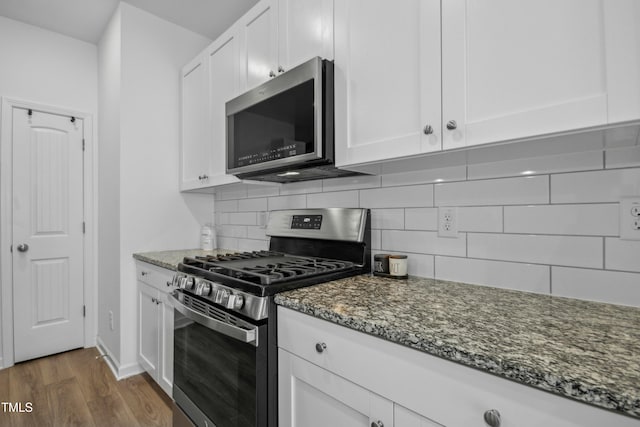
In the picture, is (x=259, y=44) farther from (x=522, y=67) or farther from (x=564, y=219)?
(x=564, y=219)

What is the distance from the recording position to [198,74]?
2.30 m

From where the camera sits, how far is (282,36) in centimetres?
157

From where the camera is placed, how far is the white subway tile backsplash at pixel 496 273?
1099mm

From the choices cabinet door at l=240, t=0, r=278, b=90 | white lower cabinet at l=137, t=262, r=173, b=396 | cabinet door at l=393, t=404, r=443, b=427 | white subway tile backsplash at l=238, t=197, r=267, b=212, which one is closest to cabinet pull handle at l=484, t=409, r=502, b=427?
cabinet door at l=393, t=404, r=443, b=427

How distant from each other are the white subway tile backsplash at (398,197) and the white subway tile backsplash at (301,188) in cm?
33

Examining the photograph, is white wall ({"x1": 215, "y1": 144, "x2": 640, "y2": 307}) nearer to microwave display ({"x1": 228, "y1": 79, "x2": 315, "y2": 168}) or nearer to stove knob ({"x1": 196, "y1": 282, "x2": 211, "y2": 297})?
microwave display ({"x1": 228, "y1": 79, "x2": 315, "y2": 168})

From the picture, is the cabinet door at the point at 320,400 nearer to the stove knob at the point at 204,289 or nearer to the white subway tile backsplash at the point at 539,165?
the stove knob at the point at 204,289

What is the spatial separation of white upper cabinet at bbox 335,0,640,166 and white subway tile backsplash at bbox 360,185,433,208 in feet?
1.02

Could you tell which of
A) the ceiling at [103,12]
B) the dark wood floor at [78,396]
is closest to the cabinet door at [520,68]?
the ceiling at [103,12]

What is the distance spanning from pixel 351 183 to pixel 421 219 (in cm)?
44

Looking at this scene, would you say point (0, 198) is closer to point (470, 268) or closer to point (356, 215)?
point (356, 215)

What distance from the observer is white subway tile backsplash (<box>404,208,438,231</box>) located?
4.47 feet

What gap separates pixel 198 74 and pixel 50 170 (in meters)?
1.59

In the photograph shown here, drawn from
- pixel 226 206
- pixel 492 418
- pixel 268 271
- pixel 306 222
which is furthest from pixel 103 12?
pixel 492 418
